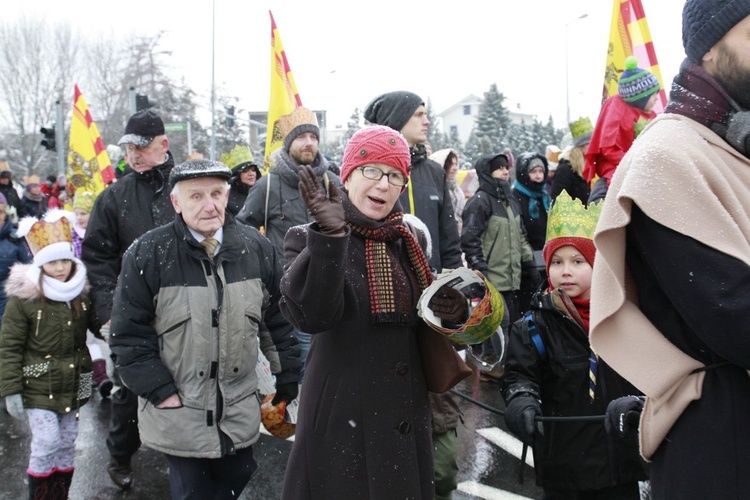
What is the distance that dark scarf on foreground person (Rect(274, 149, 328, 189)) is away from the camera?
5590 mm

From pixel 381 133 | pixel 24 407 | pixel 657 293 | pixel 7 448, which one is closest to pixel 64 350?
pixel 24 407

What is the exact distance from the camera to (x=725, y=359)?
5.46 feet

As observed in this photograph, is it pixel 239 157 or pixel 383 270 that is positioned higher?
pixel 383 270

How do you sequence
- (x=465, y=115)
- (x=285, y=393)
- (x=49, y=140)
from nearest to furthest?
(x=285, y=393), (x=49, y=140), (x=465, y=115)

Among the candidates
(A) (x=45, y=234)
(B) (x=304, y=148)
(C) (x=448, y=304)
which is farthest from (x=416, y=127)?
(A) (x=45, y=234)

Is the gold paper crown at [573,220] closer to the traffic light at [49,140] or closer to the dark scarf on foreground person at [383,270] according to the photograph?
the dark scarf on foreground person at [383,270]

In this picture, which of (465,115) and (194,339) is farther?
(465,115)

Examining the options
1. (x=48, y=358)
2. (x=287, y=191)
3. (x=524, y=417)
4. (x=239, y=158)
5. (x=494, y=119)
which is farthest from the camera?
(x=494, y=119)

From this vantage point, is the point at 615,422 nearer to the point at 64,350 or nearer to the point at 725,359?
Result: the point at 725,359

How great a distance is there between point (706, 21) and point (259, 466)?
14.5 feet

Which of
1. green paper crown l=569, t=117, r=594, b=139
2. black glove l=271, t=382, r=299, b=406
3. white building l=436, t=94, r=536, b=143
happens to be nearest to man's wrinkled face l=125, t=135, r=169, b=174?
black glove l=271, t=382, r=299, b=406

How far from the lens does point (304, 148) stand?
560cm

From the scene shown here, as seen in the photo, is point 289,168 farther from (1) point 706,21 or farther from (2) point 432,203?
(1) point 706,21

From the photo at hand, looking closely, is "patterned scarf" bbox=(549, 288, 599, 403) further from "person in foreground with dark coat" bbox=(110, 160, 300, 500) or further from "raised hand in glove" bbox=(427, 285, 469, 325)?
"person in foreground with dark coat" bbox=(110, 160, 300, 500)
